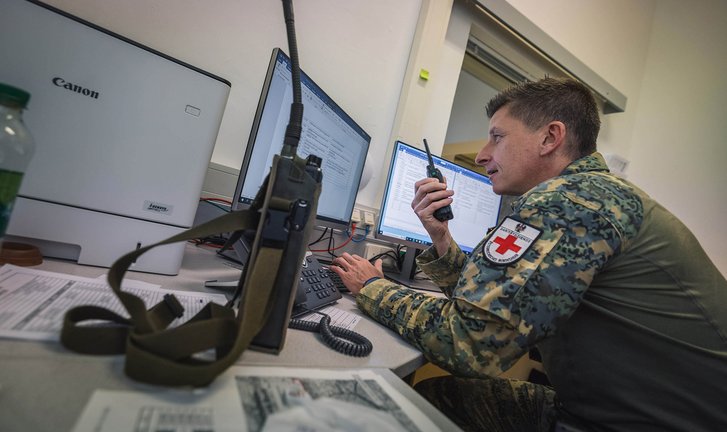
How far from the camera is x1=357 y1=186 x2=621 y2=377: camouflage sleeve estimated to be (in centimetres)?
53

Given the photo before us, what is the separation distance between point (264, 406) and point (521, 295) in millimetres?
419

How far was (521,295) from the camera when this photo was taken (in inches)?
20.8

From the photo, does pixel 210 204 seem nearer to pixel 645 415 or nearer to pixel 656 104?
pixel 645 415

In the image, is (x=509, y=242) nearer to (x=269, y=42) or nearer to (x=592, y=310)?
(x=592, y=310)

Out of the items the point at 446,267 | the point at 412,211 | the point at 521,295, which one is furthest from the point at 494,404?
the point at 412,211

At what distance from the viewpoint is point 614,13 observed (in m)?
2.35

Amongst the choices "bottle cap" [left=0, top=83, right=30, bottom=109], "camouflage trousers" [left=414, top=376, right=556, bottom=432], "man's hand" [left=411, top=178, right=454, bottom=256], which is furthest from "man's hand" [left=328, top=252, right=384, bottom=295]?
"bottle cap" [left=0, top=83, right=30, bottom=109]

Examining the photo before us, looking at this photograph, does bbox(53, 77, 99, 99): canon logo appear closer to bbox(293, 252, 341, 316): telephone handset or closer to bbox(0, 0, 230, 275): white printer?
bbox(0, 0, 230, 275): white printer

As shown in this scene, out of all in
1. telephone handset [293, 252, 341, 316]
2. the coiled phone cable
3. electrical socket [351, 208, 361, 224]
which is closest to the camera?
the coiled phone cable

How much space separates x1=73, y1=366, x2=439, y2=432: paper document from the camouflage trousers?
61 cm

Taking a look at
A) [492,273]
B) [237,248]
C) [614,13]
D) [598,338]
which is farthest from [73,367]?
[614,13]

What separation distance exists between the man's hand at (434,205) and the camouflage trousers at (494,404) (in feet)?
1.26

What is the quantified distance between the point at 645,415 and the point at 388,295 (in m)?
0.51

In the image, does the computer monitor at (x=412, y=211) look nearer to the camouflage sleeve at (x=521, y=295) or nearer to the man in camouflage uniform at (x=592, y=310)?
the man in camouflage uniform at (x=592, y=310)
